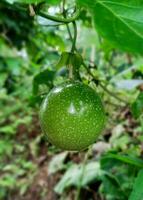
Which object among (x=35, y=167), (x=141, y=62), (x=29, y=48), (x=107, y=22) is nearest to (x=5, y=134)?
(x=35, y=167)

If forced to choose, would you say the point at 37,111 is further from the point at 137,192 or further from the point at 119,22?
the point at 119,22

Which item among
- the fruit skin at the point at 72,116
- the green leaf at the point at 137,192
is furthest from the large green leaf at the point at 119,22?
the green leaf at the point at 137,192

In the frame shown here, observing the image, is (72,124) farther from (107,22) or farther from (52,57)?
(52,57)

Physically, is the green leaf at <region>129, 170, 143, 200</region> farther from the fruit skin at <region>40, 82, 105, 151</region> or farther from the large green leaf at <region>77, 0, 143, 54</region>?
the large green leaf at <region>77, 0, 143, 54</region>

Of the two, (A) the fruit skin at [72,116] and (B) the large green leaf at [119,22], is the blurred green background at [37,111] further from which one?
(A) the fruit skin at [72,116]

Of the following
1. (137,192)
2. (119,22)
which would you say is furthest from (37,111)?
(119,22)

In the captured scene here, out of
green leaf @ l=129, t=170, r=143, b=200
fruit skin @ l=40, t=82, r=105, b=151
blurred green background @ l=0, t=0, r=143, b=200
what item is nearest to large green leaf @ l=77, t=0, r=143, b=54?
blurred green background @ l=0, t=0, r=143, b=200
